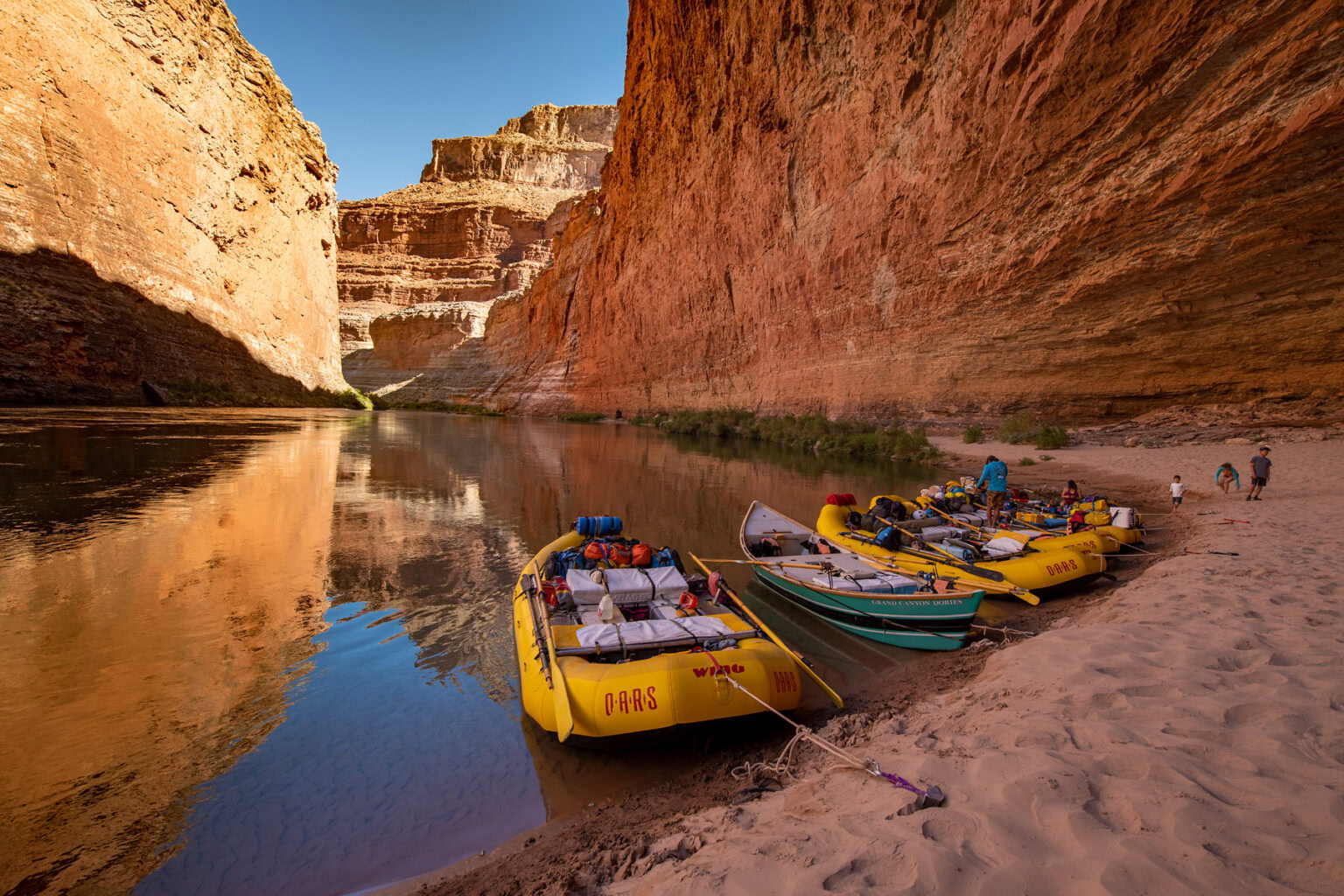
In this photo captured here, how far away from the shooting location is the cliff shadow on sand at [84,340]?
80.3ft

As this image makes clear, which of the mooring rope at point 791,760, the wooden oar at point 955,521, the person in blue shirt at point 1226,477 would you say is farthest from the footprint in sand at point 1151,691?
the person in blue shirt at point 1226,477

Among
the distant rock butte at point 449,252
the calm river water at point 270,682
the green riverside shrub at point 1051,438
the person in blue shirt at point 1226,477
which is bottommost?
the calm river water at point 270,682

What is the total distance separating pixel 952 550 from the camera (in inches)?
299

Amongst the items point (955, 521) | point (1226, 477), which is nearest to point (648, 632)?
point (955, 521)

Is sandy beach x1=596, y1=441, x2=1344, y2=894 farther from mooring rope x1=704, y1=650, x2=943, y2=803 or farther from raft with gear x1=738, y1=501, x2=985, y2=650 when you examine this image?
raft with gear x1=738, y1=501, x2=985, y2=650

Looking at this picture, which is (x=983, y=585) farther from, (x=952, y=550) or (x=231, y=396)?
(x=231, y=396)

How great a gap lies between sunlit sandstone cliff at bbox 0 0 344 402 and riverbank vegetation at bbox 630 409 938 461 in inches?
1105

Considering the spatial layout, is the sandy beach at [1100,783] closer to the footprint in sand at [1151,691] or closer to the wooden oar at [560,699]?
the footprint in sand at [1151,691]

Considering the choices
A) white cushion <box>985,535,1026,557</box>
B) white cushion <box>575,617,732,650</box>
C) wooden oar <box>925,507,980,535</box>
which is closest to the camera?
white cushion <box>575,617,732,650</box>

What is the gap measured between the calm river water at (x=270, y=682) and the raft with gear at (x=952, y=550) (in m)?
1.60

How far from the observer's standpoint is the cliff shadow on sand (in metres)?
24.5

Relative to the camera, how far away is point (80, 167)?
2783 cm

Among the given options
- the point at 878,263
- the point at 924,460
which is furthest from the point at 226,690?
the point at 878,263

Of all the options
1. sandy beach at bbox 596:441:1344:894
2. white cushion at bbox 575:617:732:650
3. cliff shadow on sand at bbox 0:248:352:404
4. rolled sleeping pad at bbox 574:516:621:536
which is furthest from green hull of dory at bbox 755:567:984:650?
cliff shadow on sand at bbox 0:248:352:404
